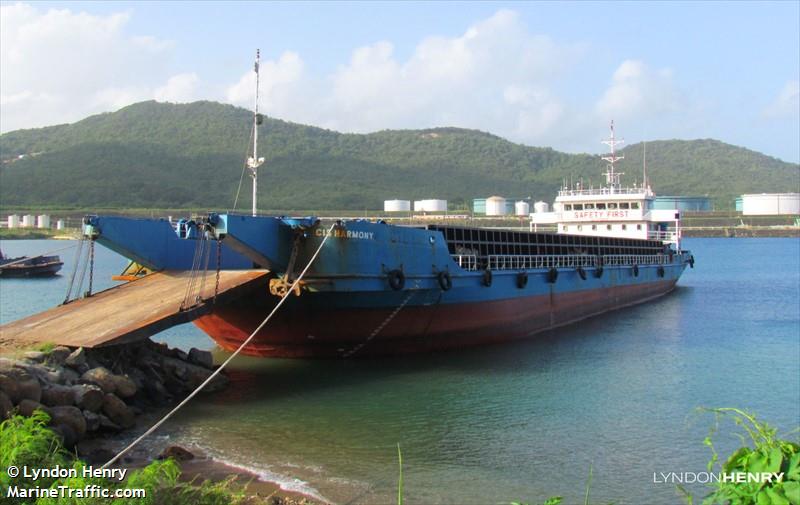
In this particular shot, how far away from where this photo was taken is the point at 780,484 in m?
3.51

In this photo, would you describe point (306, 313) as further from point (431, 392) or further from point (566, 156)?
point (566, 156)

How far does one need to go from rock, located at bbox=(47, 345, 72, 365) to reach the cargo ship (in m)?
2.81


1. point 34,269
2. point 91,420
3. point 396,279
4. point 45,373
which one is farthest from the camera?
point 34,269

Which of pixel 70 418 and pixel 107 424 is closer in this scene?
pixel 70 418

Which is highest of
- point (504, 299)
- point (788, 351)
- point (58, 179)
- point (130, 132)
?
point (130, 132)

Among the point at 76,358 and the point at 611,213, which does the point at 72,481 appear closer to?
the point at 76,358

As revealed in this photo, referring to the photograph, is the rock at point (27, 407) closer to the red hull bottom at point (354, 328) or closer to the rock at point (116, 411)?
the rock at point (116, 411)

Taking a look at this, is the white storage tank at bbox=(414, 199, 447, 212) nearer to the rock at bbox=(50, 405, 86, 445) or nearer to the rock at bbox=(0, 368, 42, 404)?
the rock at bbox=(50, 405, 86, 445)

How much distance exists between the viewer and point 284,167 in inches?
5679

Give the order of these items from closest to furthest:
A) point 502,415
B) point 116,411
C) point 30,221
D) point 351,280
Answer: point 116,411 → point 502,415 → point 351,280 → point 30,221

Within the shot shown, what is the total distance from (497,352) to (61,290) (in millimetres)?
26512

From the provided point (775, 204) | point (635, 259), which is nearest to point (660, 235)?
point (635, 259)

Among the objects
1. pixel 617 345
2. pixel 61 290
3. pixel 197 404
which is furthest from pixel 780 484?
pixel 61 290

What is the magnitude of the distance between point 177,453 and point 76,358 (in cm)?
305
